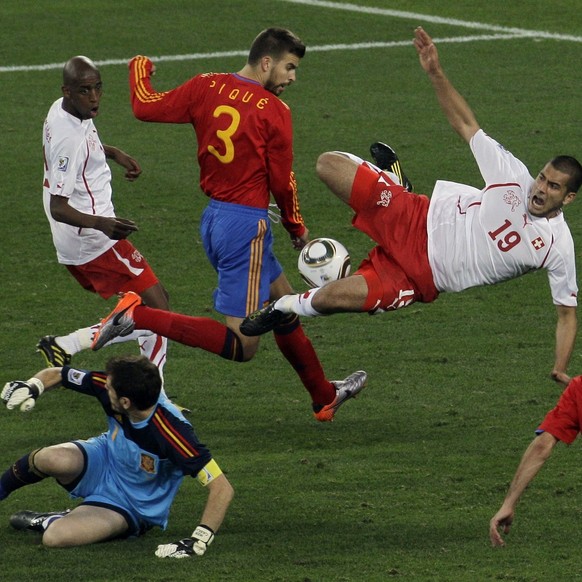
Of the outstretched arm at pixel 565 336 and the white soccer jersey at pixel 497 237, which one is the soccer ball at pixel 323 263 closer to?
the white soccer jersey at pixel 497 237

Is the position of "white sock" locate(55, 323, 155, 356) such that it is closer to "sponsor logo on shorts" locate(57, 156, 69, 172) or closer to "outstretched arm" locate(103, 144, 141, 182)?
"sponsor logo on shorts" locate(57, 156, 69, 172)

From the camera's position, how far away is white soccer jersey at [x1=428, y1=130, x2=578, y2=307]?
8.47 metres

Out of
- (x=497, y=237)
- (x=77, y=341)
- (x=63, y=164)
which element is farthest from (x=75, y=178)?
(x=497, y=237)

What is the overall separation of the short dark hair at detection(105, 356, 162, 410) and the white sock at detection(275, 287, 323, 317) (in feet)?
4.87

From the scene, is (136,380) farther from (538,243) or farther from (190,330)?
(538,243)

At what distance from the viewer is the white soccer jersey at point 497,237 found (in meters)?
8.47

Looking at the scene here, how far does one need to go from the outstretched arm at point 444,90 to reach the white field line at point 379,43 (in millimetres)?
10582

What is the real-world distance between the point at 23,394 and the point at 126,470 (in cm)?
79

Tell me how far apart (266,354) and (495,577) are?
3.92 meters

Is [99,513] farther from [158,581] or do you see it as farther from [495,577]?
[495,577]

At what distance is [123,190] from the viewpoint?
14.4m

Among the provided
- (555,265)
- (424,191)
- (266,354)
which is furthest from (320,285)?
(424,191)

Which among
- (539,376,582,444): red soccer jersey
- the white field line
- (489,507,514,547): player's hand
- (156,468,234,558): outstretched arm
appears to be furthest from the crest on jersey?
the white field line

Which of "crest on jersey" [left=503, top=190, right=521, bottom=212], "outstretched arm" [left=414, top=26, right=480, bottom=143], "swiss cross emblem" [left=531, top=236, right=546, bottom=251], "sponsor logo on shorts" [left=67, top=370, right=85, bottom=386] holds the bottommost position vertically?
"sponsor logo on shorts" [left=67, top=370, right=85, bottom=386]
